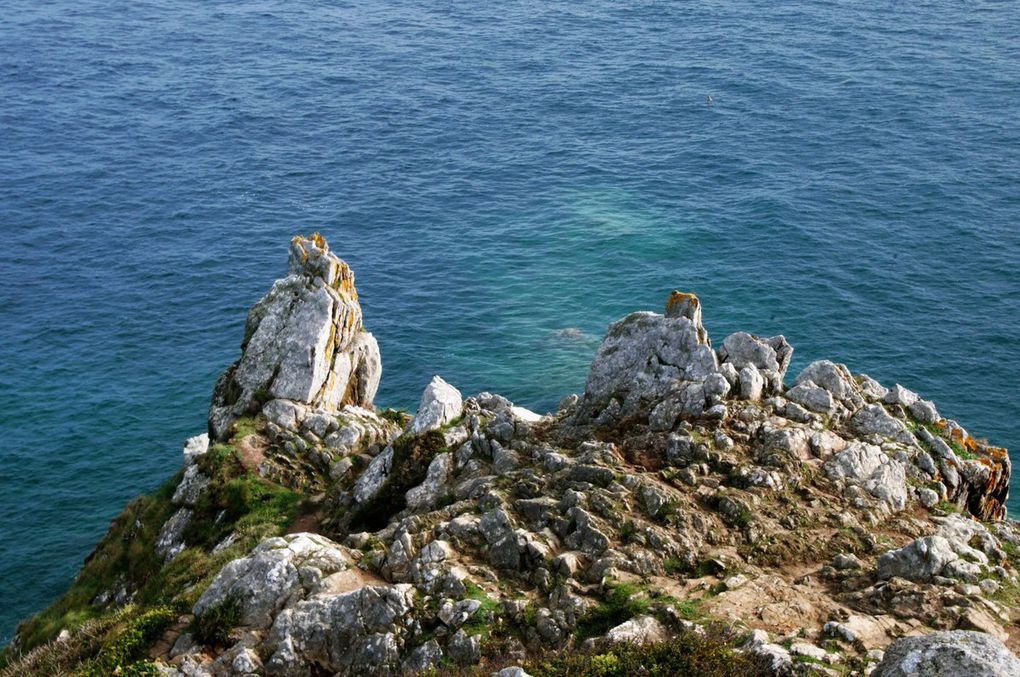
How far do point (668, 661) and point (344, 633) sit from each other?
925 cm

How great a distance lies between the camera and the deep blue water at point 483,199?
80.8 m

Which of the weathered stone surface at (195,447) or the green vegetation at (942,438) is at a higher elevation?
the green vegetation at (942,438)

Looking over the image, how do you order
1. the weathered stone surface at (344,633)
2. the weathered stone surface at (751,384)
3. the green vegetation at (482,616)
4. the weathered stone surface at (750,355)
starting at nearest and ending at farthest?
the green vegetation at (482,616)
the weathered stone surface at (344,633)
the weathered stone surface at (751,384)
the weathered stone surface at (750,355)

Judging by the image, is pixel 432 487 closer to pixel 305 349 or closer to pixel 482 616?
pixel 482 616

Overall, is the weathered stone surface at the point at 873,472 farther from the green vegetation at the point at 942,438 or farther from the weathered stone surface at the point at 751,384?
the weathered stone surface at the point at 751,384

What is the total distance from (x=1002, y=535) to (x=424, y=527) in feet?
60.9

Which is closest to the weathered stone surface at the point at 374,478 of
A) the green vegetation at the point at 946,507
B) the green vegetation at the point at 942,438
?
the green vegetation at the point at 946,507

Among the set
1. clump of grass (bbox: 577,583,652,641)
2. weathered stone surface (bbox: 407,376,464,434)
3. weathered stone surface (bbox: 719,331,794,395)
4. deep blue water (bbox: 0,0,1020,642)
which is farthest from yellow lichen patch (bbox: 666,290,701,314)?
deep blue water (bbox: 0,0,1020,642)

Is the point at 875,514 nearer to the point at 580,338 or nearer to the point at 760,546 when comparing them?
the point at 760,546

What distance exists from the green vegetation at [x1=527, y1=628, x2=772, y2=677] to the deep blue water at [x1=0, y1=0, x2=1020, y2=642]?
1694 inches

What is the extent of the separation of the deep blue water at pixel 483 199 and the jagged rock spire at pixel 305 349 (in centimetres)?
1954

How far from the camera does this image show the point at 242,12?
17900 centimetres

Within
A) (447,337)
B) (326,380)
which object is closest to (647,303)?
(447,337)

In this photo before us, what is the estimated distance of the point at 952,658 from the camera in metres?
20.9
